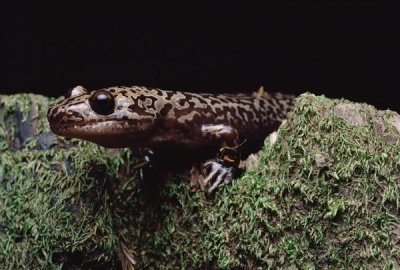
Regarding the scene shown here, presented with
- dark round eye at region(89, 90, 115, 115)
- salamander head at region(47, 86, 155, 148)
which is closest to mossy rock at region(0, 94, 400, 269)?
salamander head at region(47, 86, 155, 148)

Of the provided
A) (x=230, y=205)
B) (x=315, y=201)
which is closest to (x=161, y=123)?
(x=230, y=205)

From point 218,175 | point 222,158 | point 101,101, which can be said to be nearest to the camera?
point 101,101

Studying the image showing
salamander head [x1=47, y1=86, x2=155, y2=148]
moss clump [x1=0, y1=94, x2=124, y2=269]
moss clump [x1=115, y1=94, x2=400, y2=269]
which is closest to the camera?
moss clump [x1=115, y1=94, x2=400, y2=269]

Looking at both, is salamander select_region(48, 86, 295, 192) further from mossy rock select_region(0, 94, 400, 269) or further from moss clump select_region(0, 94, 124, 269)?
moss clump select_region(0, 94, 124, 269)

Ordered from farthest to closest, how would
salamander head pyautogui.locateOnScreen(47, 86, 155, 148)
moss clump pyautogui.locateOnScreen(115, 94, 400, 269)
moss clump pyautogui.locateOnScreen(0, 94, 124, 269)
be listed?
moss clump pyautogui.locateOnScreen(0, 94, 124, 269) < salamander head pyautogui.locateOnScreen(47, 86, 155, 148) < moss clump pyautogui.locateOnScreen(115, 94, 400, 269)

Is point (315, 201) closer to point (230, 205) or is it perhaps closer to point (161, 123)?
point (230, 205)

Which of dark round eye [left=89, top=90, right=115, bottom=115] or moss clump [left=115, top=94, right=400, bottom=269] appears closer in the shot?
moss clump [left=115, top=94, right=400, bottom=269]

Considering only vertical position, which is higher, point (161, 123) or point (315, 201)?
point (161, 123)

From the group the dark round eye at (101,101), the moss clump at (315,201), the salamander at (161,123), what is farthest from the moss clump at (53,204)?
the moss clump at (315,201)
